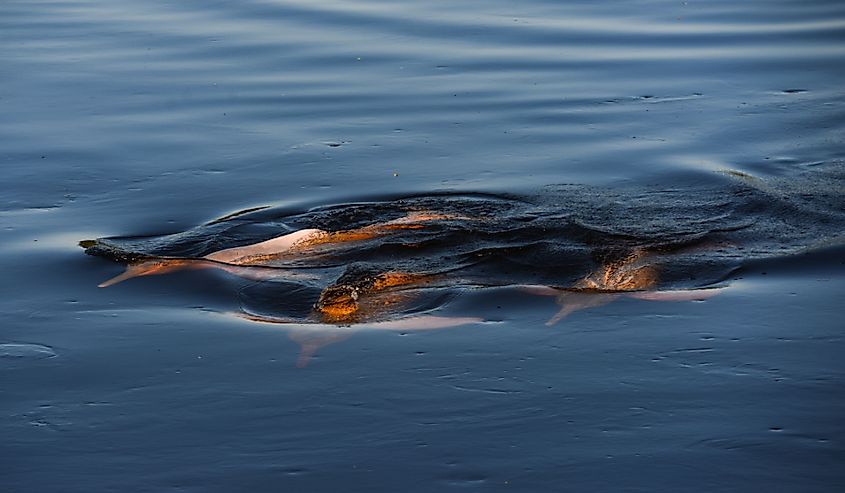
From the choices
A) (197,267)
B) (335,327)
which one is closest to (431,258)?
(335,327)

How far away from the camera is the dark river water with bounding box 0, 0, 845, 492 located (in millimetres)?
6207

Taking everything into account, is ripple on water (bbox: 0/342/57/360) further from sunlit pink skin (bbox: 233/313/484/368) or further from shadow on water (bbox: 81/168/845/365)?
sunlit pink skin (bbox: 233/313/484/368)

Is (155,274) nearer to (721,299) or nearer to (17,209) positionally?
(17,209)

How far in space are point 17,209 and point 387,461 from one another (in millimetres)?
5092

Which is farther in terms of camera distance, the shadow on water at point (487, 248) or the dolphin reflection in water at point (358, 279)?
the shadow on water at point (487, 248)

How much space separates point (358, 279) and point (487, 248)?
40.9 inches

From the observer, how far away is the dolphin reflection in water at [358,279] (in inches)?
311

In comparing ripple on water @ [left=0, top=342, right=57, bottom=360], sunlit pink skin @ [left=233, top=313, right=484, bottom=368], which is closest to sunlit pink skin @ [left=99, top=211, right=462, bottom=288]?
sunlit pink skin @ [left=233, top=313, right=484, bottom=368]

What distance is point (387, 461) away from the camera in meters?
6.05

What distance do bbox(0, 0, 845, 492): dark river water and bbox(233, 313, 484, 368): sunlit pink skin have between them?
0.02 m

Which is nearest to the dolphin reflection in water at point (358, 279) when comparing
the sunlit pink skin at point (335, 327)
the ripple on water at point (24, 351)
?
the sunlit pink skin at point (335, 327)

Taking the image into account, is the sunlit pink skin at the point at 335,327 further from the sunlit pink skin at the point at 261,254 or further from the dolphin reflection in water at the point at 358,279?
the sunlit pink skin at the point at 261,254

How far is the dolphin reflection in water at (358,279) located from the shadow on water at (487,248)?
12 mm

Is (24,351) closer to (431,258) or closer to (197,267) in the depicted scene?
(197,267)
